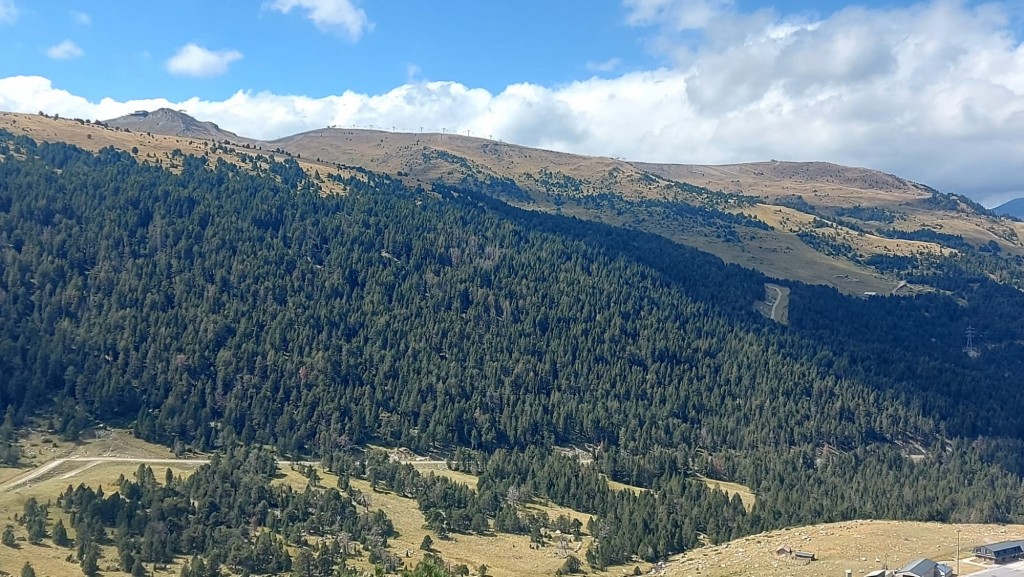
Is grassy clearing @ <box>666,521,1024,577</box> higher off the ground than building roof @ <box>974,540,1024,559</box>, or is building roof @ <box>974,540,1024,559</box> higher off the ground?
building roof @ <box>974,540,1024,559</box>

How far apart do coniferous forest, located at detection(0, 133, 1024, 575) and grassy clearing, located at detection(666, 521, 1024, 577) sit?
10168 millimetres

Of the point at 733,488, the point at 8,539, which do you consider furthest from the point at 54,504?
the point at 733,488

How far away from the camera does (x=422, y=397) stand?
154875 mm

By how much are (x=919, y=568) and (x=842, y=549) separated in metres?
13.6

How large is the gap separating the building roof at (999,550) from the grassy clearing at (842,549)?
1.64 m

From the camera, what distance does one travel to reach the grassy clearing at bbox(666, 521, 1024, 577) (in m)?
73.7

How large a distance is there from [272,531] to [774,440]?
103 metres

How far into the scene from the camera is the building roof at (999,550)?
7362cm

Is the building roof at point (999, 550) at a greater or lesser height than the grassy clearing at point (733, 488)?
greater

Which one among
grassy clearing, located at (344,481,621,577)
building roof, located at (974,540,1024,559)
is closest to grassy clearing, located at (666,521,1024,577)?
building roof, located at (974,540,1024,559)

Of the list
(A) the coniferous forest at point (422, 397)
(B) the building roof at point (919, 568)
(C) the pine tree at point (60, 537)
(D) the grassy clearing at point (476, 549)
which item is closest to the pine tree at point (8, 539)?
(C) the pine tree at point (60, 537)

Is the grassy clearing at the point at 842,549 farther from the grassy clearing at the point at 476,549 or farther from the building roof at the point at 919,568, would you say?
the grassy clearing at the point at 476,549

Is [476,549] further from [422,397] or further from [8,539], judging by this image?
[422,397]

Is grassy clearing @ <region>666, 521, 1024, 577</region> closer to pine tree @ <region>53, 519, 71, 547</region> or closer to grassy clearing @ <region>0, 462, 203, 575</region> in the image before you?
grassy clearing @ <region>0, 462, 203, 575</region>
